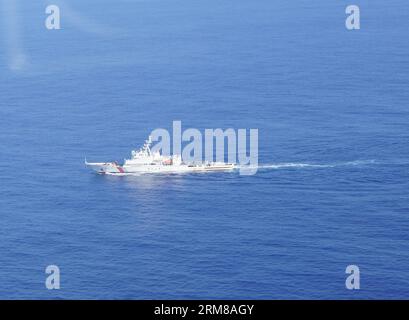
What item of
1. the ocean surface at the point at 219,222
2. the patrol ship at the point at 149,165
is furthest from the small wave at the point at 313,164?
the patrol ship at the point at 149,165

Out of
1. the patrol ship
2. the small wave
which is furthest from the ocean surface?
the patrol ship

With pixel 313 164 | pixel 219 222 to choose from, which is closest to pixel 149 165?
pixel 313 164

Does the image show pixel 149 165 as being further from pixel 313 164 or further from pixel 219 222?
pixel 219 222

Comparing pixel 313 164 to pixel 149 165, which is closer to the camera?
pixel 313 164

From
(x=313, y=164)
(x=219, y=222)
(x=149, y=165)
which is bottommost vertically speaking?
(x=219, y=222)

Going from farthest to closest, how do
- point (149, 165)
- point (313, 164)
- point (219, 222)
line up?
1. point (149, 165)
2. point (313, 164)
3. point (219, 222)

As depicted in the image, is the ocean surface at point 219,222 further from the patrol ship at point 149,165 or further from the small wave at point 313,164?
the patrol ship at point 149,165

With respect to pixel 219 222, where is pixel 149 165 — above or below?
above
